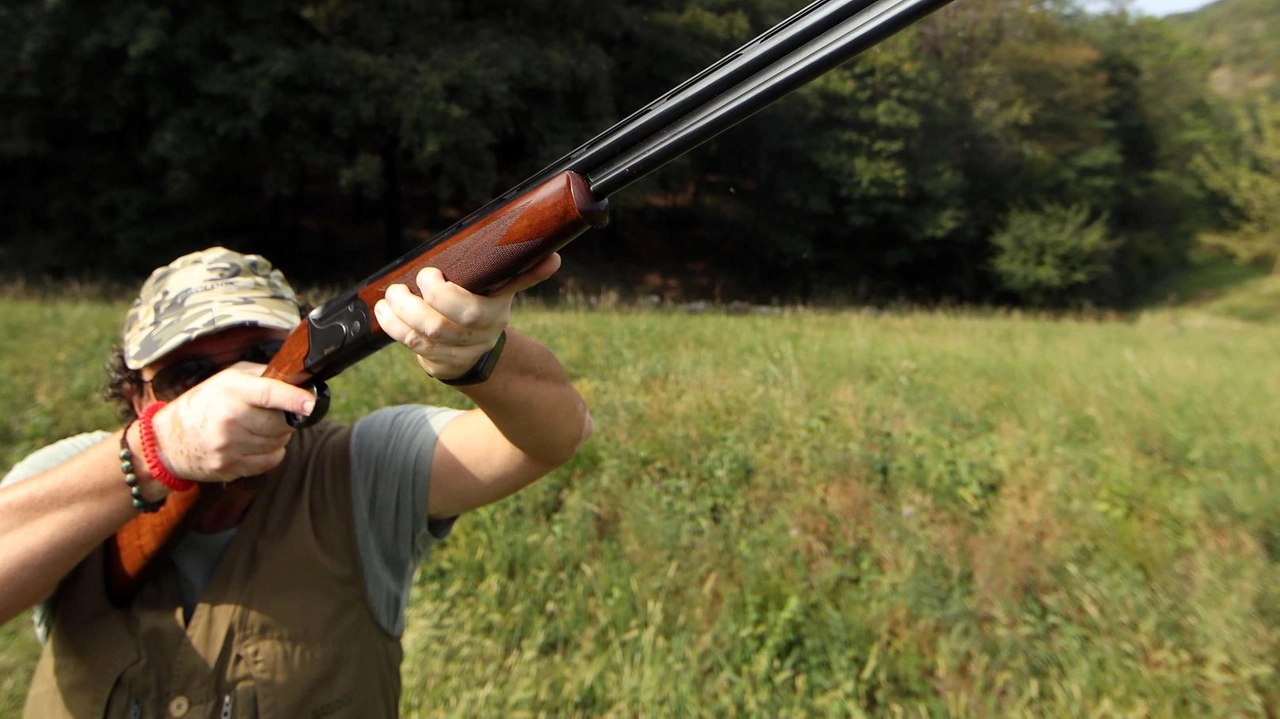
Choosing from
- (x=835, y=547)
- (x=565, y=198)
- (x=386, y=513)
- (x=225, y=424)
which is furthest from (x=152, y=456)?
(x=835, y=547)

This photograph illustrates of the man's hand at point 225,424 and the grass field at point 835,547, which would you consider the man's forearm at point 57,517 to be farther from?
the grass field at point 835,547

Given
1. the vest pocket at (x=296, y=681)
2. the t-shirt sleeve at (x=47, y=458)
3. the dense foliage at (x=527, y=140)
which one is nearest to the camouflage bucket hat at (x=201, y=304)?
the t-shirt sleeve at (x=47, y=458)

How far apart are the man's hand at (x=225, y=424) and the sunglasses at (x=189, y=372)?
1.05 feet

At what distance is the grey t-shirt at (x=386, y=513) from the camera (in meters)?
1.90

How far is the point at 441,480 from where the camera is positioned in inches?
79.5

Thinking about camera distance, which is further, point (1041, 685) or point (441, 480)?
point (1041, 685)

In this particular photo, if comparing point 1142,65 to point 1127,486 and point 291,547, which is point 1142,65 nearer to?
point 1127,486

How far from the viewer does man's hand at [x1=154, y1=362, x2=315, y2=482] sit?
5.11ft

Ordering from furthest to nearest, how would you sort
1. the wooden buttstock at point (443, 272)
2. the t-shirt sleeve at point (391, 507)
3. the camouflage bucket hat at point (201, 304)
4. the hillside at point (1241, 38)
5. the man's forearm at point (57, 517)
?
the hillside at point (1241, 38) < the t-shirt sleeve at point (391, 507) < the camouflage bucket hat at point (201, 304) < the man's forearm at point (57, 517) < the wooden buttstock at point (443, 272)

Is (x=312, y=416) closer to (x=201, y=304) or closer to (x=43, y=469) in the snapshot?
(x=201, y=304)

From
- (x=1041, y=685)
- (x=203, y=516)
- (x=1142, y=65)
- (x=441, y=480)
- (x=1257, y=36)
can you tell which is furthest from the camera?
(x=1257, y=36)

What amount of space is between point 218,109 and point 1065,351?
1545 centimetres

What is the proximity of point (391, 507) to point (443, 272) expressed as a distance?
2.48 feet

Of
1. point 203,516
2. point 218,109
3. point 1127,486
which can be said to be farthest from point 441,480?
point 218,109
